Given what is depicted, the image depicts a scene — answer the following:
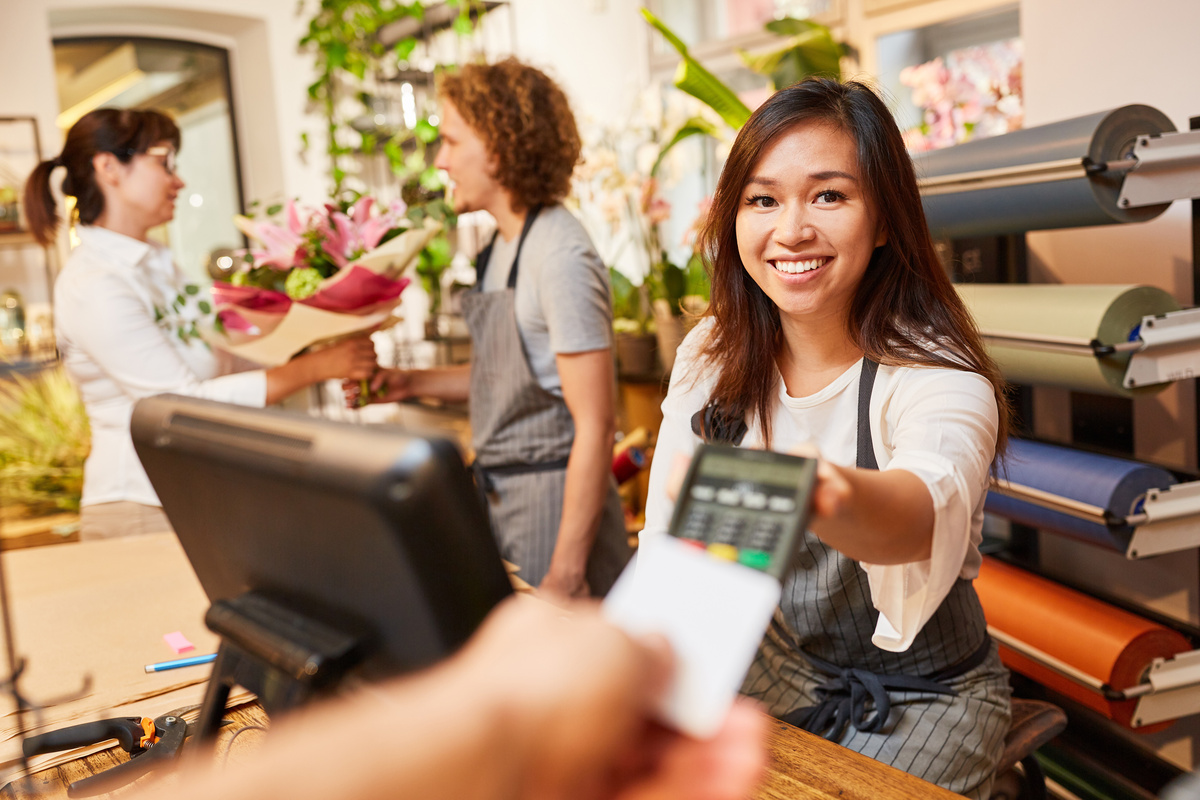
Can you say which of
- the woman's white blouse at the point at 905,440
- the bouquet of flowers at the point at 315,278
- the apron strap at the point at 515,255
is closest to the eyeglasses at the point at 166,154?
the bouquet of flowers at the point at 315,278

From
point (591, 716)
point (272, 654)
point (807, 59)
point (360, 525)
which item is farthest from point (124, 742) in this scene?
point (807, 59)

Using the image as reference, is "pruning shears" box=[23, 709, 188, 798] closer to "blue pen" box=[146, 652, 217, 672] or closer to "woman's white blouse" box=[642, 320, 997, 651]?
"blue pen" box=[146, 652, 217, 672]

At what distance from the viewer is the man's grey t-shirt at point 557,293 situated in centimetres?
187

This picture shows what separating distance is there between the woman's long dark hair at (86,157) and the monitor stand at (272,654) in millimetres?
1883

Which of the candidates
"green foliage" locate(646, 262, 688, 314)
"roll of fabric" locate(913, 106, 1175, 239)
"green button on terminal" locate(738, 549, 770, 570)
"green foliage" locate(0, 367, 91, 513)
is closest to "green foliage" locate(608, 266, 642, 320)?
"green foliage" locate(646, 262, 688, 314)

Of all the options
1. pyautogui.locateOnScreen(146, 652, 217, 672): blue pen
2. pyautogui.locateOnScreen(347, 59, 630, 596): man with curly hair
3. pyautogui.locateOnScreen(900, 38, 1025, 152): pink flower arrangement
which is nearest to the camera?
pyautogui.locateOnScreen(146, 652, 217, 672): blue pen

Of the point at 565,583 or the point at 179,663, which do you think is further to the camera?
the point at 565,583

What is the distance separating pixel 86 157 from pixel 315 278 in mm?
790

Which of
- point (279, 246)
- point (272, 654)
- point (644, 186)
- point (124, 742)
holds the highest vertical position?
point (644, 186)

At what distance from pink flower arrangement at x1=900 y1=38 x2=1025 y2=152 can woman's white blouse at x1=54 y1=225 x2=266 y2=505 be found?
2.01 m

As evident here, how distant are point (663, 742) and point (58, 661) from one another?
117 cm

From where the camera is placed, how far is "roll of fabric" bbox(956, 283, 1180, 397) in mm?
1705

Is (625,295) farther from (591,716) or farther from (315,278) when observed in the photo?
(591,716)

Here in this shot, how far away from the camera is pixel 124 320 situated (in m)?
2.09
